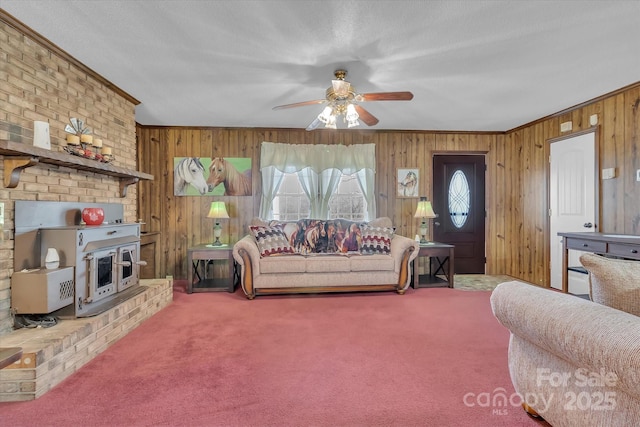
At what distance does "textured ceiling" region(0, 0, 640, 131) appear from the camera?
201 centimetres

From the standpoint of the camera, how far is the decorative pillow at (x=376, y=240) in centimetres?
413

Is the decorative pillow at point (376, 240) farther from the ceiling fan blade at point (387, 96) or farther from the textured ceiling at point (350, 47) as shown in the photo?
the ceiling fan blade at point (387, 96)

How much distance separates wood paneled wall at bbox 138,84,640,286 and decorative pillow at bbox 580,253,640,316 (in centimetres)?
370

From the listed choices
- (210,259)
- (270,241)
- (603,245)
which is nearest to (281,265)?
(270,241)

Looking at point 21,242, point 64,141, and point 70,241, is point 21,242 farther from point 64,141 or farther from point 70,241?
point 64,141

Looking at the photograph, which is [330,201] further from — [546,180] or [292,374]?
[292,374]

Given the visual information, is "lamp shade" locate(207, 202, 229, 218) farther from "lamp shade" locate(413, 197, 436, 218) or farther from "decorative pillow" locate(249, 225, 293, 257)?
"lamp shade" locate(413, 197, 436, 218)

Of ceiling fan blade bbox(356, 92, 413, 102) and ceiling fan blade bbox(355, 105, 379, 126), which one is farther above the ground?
ceiling fan blade bbox(356, 92, 413, 102)

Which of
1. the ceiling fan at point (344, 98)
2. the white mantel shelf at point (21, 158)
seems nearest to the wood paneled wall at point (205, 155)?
the ceiling fan at point (344, 98)

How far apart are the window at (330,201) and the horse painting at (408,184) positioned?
63cm

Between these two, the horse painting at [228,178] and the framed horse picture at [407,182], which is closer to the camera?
the horse painting at [228,178]

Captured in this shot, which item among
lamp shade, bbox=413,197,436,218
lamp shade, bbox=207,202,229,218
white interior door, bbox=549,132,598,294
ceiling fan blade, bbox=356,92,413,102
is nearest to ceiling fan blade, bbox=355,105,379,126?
ceiling fan blade, bbox=356,92,413,102

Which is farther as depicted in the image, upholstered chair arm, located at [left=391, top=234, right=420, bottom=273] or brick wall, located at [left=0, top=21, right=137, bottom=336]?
upholstered chair arm, located at [left=391, top=234, right=420, bottom=273]

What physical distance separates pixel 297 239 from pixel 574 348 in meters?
3.43
